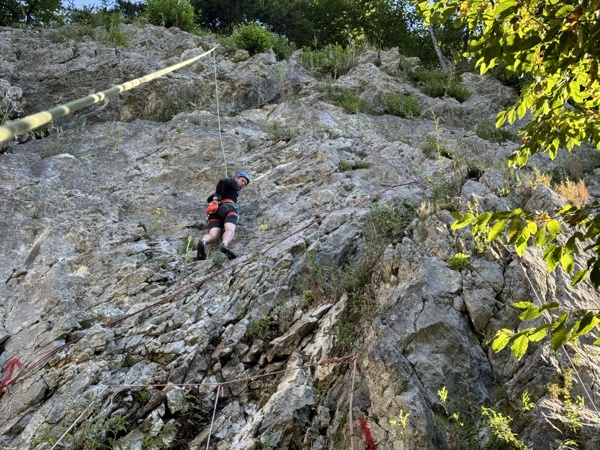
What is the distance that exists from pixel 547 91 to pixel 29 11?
55.7ft

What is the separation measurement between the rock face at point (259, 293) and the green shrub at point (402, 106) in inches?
25.5

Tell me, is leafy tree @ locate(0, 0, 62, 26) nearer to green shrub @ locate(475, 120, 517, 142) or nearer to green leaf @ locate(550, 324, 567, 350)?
green shrub @ locate(475, 120, 517, 142)

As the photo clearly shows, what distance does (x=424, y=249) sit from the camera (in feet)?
19.7

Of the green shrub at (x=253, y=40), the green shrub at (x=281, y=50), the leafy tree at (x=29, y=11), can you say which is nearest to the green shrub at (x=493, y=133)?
the green shrub at (x=281, y=50)

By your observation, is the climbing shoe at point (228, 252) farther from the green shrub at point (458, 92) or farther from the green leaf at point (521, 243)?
the green shrub at point (458, 92)

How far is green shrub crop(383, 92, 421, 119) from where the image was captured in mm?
12453

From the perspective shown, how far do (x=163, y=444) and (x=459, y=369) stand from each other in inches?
105

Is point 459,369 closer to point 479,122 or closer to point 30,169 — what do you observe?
point 30,169

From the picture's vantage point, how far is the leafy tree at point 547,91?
251cm

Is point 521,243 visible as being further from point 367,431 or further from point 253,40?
point 253,40

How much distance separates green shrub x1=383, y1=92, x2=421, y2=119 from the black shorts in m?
5.60

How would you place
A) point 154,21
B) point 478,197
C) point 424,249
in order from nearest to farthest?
point 424,249 → point 478,197 → point 154,21

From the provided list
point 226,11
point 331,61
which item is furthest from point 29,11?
point 331,61

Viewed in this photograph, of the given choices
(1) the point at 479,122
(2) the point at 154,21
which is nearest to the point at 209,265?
(1) the point at 479,122
